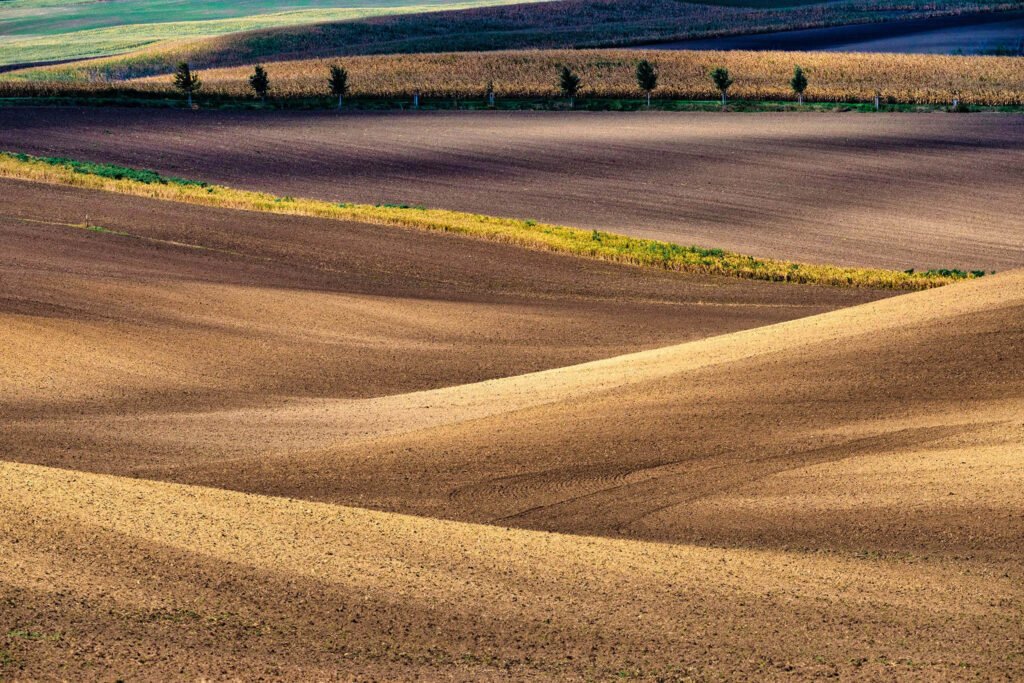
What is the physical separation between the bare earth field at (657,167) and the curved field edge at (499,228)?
99.0 inches

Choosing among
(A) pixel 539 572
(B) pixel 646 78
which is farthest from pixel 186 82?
(A) pixel 539 572

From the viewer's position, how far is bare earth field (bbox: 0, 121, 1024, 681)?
9.60 metres

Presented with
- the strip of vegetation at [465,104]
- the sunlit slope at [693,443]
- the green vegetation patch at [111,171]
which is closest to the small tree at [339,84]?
the strip of vegetation at [465,104]

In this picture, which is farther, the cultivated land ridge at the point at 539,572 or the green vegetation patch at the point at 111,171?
the green vegetation patch at the point at 111,171

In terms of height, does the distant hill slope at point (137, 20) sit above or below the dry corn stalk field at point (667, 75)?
above

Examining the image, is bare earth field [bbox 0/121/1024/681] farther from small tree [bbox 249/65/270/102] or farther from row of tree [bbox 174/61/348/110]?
small tree [bbox 249/65/270/102]

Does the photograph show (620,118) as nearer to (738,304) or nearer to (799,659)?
(738,304)

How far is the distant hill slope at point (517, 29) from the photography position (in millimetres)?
104938

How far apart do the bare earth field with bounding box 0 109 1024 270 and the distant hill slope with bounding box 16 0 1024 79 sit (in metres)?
41.6

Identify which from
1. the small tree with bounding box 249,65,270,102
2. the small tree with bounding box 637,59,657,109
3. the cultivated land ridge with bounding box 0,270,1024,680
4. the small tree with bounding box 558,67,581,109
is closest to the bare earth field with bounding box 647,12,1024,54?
the small tree with bounding box 637,59,657,109

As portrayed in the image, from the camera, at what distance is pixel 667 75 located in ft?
252

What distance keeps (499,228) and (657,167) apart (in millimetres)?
15606

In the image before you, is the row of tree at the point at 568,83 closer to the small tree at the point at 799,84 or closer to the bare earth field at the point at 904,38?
the small tree at the point at 799,84

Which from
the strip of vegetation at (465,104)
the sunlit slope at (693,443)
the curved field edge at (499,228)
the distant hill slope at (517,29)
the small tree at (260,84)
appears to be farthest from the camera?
the distant hill slope at (517,29)
